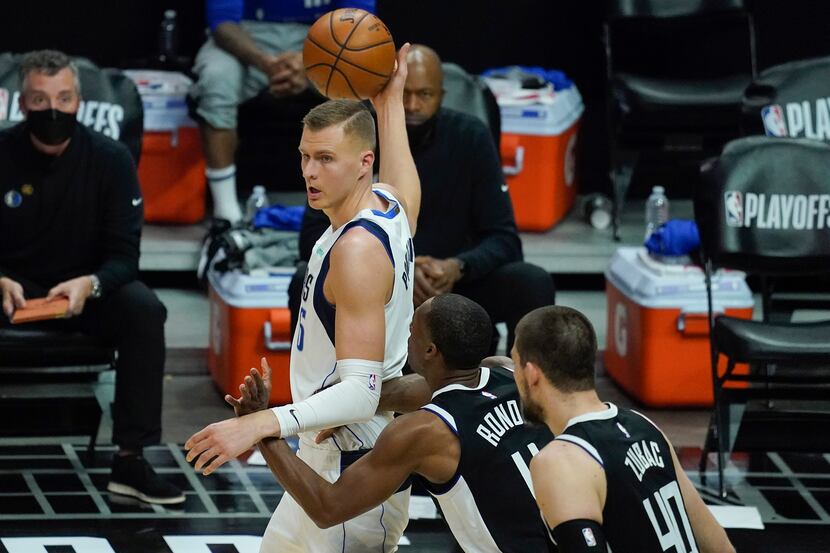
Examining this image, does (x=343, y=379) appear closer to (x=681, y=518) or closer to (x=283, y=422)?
(x=283, y=422)

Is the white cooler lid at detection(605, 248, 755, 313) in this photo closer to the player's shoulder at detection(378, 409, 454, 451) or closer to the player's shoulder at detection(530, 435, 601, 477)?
the player's shoulder at detection(378, 409, 454, 451)

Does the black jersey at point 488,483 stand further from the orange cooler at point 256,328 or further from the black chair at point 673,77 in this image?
the black chair at point 673,77

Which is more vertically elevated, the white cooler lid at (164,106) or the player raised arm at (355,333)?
the player raised arm at (355,333)

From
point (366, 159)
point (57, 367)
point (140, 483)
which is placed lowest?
point (140, 483)

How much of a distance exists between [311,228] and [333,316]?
2.00 metres

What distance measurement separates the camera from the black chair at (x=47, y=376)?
537 cm

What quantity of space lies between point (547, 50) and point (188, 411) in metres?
3.32

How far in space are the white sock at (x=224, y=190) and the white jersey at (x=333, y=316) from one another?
3546 millimetres

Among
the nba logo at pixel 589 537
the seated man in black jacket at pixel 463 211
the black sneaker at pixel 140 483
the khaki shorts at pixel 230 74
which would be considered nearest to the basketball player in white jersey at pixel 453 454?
the nba logo at pixel 589 537

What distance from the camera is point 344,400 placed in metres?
3.51

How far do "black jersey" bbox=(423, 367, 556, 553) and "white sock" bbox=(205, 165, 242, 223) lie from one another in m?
3.93

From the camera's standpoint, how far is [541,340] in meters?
3.12

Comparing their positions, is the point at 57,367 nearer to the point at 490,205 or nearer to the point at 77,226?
the point at 77,226

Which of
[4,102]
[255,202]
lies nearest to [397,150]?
[4,102]
